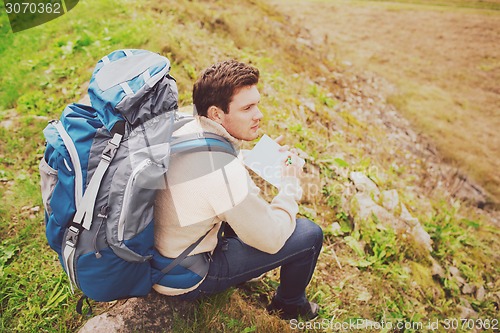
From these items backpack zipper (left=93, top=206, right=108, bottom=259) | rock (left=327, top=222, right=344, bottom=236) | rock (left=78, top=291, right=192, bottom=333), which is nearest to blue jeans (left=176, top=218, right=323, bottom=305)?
rock (left=78, top=291, right=192, bottom=333)

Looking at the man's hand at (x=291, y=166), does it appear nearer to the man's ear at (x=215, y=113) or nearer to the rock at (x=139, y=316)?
the man's ear at (x=215, y=113)

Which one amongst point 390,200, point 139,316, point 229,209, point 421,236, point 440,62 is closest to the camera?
point 229,209

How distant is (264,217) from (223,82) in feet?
3.02

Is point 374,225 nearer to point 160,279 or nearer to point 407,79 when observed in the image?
point 160,279

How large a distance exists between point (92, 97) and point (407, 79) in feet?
35.8

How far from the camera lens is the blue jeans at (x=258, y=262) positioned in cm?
249

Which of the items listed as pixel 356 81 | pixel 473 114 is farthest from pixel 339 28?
pixel 473 114

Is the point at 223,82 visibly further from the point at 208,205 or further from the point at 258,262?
the point at 258,262

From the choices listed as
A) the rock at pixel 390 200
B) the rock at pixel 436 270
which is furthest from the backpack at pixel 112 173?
the rock at pixel 436 270

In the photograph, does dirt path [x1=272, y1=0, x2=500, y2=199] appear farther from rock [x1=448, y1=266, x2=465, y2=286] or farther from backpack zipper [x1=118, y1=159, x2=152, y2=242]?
backpack zipper [x1=118, y1=159, x2=152, y2=242]

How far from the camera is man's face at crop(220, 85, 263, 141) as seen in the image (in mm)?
2402

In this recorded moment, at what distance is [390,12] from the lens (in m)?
15.4

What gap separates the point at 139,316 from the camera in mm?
2541

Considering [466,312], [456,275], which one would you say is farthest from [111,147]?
[456,275]
